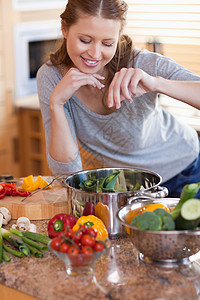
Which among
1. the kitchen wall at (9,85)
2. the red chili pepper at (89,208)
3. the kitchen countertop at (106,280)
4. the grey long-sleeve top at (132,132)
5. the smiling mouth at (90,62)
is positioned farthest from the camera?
the kitchen wall at (9,85)

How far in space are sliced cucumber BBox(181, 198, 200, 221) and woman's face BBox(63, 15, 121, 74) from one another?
0.68m

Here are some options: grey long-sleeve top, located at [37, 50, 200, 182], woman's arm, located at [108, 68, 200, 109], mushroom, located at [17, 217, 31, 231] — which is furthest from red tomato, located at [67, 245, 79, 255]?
grey long-sleeve top, located at [37, 50, 200, 182]

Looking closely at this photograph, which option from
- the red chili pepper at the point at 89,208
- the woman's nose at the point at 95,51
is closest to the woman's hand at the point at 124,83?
the woman's nose at the point at 95,51

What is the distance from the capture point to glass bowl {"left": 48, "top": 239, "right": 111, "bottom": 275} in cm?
115

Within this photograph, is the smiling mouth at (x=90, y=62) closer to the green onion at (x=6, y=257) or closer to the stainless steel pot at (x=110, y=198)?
the stainless steel pot at (x=110, y=198)

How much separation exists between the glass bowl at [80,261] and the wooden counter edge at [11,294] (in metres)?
0.12

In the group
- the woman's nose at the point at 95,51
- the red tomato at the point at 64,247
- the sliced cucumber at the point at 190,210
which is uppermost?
the woman's nose at the point at 95,51

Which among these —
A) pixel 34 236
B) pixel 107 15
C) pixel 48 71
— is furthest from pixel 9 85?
pixel 34 236

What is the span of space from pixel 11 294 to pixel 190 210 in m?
0.51

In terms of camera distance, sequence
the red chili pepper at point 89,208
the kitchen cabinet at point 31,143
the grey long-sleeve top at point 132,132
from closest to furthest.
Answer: the red chili pepper at point 89,208, the grey long-sleeve top at point 132,132, the kitchen cabinet at point 31,143

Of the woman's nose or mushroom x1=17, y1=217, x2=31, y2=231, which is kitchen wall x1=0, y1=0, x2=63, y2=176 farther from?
mushroom x1=17, y1=217, x2=31, y2=231

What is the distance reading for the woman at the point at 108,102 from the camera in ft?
5.26

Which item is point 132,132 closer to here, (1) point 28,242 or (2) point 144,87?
(2) point 144,87

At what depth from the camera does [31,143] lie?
400 centimetres
